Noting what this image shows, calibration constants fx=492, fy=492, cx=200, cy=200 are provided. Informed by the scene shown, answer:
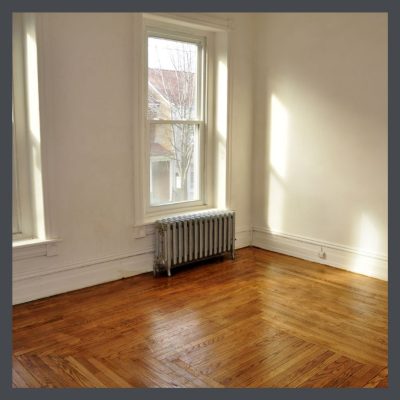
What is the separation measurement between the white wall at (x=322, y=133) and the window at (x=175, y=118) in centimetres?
75

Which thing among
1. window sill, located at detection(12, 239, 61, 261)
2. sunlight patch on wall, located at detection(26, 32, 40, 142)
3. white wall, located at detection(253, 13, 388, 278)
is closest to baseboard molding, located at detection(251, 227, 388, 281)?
white wall, located at detection(253, 13, 388, 278)

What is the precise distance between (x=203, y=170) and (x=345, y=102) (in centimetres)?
175

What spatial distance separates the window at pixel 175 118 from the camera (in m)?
5.11

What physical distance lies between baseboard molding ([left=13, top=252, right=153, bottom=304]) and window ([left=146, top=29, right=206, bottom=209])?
25.8 inches

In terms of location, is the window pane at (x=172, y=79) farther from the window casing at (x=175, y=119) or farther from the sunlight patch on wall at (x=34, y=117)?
the sunlight patch on wall at (x=34, y=117)

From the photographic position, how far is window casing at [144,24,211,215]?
16.7 ft

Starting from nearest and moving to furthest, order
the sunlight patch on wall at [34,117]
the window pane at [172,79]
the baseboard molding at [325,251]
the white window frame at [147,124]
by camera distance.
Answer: the sunlight patch on wall at [34,117], the white window frame at [147,124], the baseboard molding at [325,251], the window pane at [172,79]

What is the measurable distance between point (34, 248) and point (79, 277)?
54 centimetres

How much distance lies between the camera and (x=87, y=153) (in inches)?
177

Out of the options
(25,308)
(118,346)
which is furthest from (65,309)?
(118,346)

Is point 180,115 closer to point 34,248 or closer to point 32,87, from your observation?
point 32,87

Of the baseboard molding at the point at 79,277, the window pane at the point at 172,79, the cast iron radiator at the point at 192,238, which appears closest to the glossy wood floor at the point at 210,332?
the baseboard molding at the point at 79,277

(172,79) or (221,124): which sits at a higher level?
(172,79)

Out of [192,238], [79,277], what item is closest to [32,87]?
[79,277]
